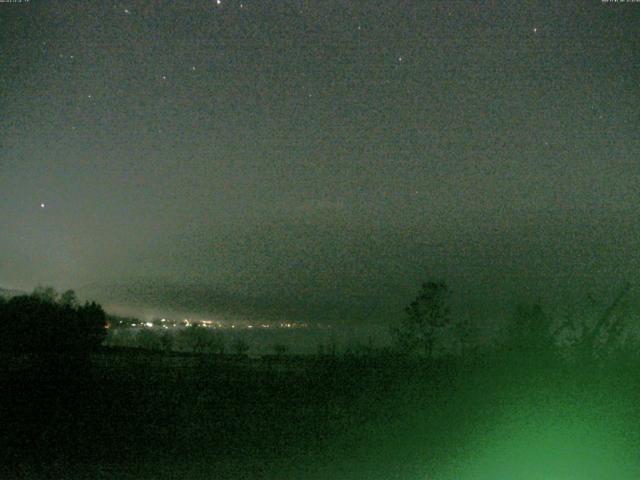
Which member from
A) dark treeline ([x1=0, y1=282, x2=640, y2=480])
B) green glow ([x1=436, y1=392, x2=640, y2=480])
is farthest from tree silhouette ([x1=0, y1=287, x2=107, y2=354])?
green glow ([x1=436, y1=392, x2=640, y2=480])

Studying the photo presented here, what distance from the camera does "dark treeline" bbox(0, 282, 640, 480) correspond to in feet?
37.3

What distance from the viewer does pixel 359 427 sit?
14430mm

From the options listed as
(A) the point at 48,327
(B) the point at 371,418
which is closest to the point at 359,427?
(B) the point at 371,418

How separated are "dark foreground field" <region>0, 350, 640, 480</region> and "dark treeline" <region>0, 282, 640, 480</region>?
0.03 m

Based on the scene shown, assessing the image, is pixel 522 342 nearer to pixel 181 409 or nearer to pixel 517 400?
pixel 517 400

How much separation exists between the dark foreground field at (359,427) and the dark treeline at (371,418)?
32mm

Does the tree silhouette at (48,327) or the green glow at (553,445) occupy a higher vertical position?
the tree silhouette at (48,327)

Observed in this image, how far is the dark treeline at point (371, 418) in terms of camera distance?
11.4 meters

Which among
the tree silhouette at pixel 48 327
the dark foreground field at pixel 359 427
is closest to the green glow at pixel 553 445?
the dark foreground field at pixel 359 427

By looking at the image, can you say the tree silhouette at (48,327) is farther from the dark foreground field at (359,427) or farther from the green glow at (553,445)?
the green glow at (553,445)

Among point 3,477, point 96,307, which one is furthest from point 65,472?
point 96,307

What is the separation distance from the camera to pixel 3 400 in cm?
1738

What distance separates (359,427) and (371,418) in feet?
1.98

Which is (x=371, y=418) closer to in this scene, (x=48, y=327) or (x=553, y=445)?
(x=553, y=445)
